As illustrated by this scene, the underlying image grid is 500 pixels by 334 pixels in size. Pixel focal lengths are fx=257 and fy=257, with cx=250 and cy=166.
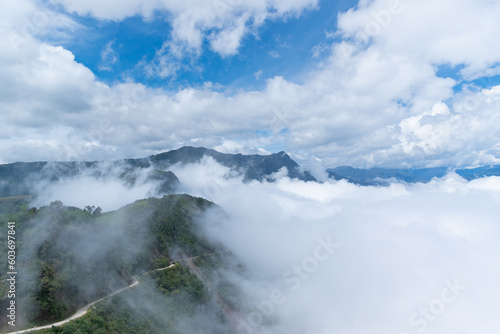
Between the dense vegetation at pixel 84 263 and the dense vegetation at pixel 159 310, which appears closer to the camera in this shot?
the dense vegetation at pixel 84 263

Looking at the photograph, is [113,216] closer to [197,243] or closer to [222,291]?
[197,243]

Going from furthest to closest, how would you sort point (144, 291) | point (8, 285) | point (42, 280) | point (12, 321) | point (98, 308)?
1. point (144, 291)
2. point (98, 308)
3. point (42, 280)
4. point (8, 285)
5. point (12, 321)

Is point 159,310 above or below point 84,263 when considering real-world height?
below

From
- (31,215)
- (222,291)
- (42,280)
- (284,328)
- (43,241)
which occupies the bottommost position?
(284,328)

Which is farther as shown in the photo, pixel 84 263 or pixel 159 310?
pixel 159 310

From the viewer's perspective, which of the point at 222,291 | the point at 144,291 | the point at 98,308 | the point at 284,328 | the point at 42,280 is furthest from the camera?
the point at 284,328

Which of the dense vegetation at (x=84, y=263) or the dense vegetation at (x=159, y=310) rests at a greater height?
the dense vegetation at (x=84, y=263)

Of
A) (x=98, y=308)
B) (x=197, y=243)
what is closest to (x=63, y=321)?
(x=98, y=308)

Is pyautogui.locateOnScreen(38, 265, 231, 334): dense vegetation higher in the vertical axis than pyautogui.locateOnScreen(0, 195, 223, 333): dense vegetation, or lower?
lower
